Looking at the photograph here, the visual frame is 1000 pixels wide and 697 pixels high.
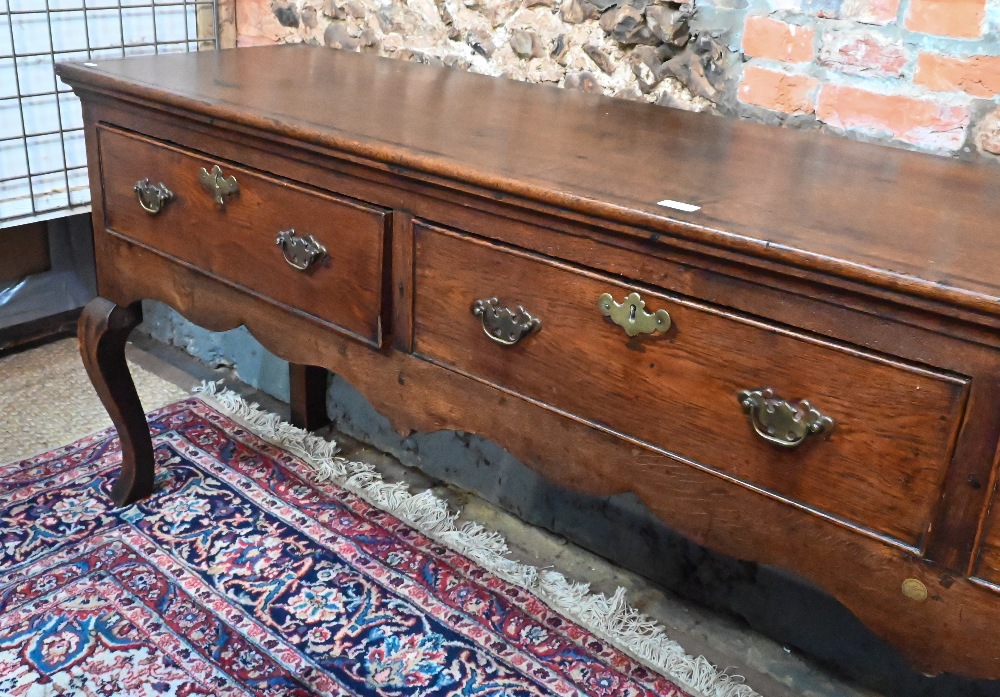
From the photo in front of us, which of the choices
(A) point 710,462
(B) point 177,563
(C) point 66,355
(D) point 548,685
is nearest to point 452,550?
(D) point 548,685

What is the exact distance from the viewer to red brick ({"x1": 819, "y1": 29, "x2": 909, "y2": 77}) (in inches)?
55.0

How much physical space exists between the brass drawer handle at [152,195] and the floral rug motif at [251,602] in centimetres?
67

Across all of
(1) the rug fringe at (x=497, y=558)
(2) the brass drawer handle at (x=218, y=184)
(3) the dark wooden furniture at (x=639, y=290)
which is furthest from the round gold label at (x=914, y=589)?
(2) the brass drawer handle at (x=218, y=184)

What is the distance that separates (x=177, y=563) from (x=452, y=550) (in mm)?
514

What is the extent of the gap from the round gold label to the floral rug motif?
0.68 meters

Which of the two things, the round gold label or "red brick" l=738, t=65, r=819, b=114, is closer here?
the round gold label

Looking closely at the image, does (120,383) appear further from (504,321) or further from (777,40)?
(777,40)

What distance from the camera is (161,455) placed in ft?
6.90

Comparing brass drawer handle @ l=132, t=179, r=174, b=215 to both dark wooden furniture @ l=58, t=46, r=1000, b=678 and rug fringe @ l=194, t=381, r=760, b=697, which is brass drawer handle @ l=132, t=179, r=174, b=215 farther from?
rug fringe @ l=194, t=381, r=760, b=697

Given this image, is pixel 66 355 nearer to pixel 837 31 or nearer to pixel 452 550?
pixel 452 550

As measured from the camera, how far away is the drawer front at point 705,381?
2.96ft

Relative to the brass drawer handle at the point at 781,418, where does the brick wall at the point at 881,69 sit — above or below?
above

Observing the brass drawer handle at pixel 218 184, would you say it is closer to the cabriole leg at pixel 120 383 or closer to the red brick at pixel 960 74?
the cabriole leg at pixel 120 383

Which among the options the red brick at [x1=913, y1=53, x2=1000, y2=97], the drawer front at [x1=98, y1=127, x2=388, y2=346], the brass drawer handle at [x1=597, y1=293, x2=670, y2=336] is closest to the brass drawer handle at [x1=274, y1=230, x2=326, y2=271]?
the drawer front at [x1=98, y1=127, x2=388, y2=346]
